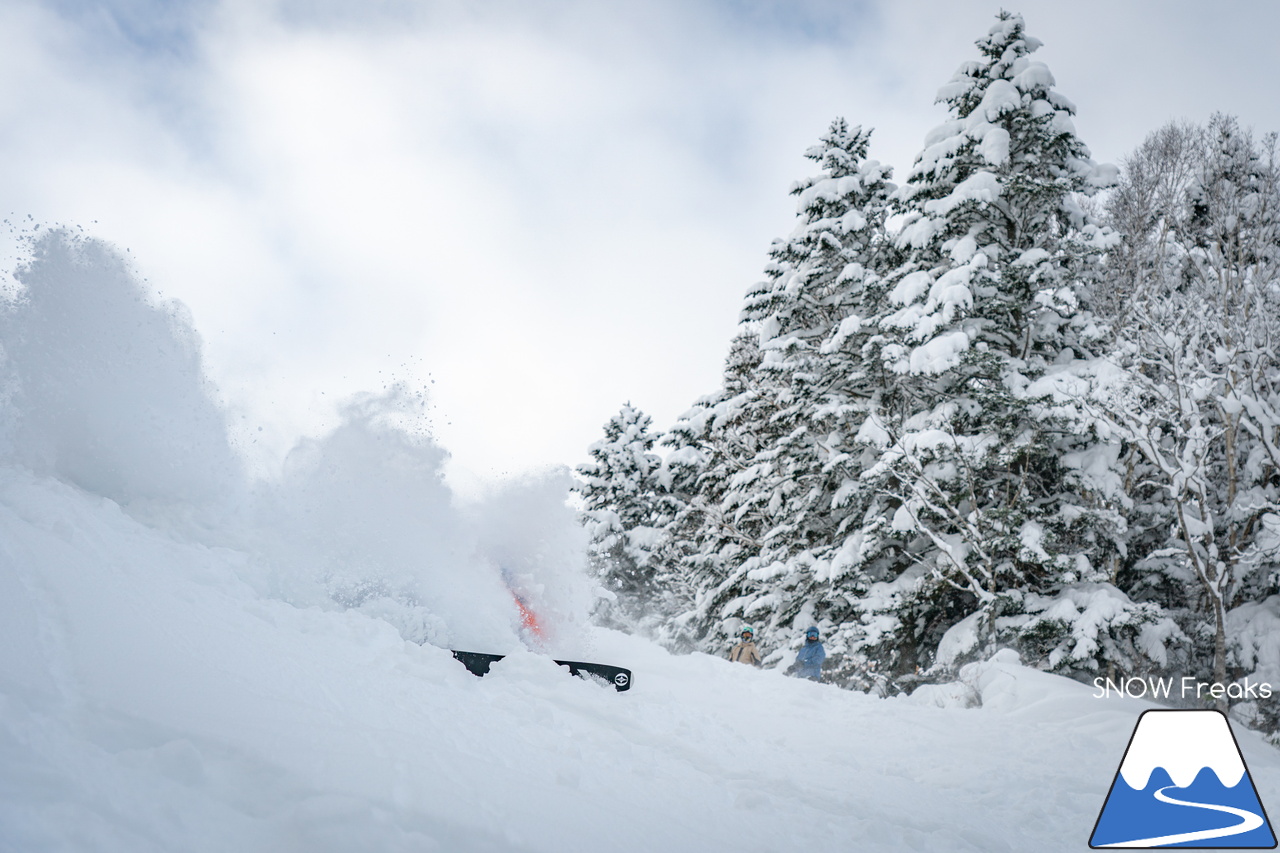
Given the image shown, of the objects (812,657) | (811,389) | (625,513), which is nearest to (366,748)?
(812,657)

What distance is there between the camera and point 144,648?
349 cm

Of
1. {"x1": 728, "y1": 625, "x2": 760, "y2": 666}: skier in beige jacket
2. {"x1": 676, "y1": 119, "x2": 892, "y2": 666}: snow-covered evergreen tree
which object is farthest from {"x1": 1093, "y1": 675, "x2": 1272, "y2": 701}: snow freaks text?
{"x1": 728, "y1": 625, "x2": 760, "y2": 666}: skier in beige jacket

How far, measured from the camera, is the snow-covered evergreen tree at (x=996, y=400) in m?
10.7

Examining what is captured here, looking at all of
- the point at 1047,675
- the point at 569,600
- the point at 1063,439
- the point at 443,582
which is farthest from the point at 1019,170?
the point at 443,582

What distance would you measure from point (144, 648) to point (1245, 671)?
45.7 ft

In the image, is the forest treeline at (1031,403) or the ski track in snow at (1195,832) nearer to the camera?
the ski track in snow at (1195,832)

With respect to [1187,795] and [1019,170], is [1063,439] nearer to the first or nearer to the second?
[1019,170]

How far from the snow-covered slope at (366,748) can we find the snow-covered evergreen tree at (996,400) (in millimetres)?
4267

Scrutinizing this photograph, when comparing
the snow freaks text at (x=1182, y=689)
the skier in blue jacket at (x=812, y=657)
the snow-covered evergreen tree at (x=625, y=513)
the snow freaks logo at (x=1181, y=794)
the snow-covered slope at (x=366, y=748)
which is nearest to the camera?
the snow-covered slope at (x=366, y=748)

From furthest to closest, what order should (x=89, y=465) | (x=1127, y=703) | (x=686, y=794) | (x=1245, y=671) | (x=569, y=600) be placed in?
1. (x=1245, y=671)
2. (x=569, y=600)
3. (x=1127, y=703)
4. (x=89, y=465)
5. (x=686, y=794)

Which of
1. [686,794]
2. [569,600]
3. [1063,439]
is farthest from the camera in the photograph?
[1063,439]

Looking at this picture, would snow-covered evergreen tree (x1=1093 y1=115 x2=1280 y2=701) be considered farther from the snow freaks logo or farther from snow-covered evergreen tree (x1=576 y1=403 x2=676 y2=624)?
snow-covered evergreen tree (x1=576 y1=403 x2=676 y2=624)

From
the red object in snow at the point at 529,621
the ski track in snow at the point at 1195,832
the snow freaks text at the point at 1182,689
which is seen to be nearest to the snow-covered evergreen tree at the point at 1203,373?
the snow freaks text at the point at 1182,689

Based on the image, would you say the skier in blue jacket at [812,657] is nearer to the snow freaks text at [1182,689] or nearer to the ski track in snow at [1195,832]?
the snow freaks text at [1182,689]
